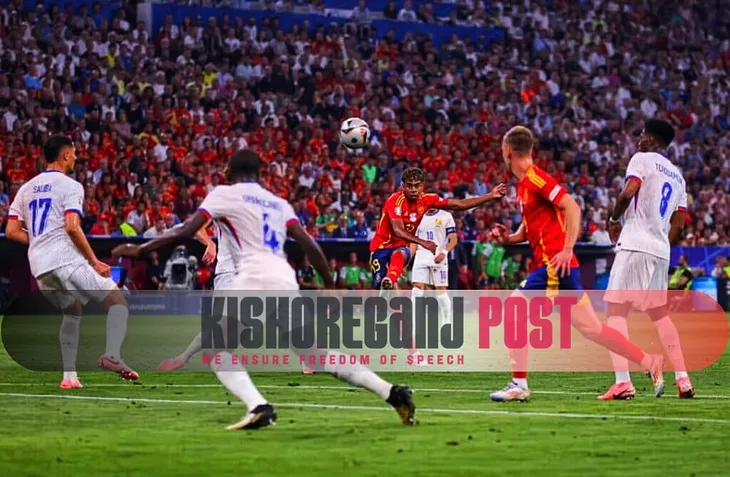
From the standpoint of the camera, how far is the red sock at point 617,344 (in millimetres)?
11883

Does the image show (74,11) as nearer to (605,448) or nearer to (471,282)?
(471,282)

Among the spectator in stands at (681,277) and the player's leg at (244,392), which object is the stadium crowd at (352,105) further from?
the player's leg at (244,392)

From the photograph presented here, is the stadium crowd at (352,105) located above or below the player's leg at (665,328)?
above

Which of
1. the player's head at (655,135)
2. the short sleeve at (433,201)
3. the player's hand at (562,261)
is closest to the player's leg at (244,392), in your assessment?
the player's hand at (562,261)

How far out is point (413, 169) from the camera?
54.6 feet

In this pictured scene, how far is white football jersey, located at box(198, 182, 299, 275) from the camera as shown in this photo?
9586mm

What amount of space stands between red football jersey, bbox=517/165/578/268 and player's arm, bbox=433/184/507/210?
1205 millimetres

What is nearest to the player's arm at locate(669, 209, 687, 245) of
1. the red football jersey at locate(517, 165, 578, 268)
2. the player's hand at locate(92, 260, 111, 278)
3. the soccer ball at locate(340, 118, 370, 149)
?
the red football jersey at locate(517, 165, 578, 268)

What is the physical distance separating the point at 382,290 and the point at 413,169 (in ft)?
5.11

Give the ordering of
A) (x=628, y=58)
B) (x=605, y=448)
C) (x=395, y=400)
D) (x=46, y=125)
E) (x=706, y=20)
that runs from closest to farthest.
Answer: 1. (x=605, y=448)
2. (x=395, y=400)
3. (x=46, y=125)
4. (x=628, y=58)
5. (x=706, y=20)

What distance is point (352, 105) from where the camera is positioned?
36188 millimetres

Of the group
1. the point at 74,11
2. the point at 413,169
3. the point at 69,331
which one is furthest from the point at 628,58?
the point at 69,331

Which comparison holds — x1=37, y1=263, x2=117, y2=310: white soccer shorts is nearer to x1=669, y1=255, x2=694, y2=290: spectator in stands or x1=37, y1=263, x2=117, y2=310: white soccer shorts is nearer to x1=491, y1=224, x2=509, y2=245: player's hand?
x1=491, y1=224, x2=509, y2=245: player's hand

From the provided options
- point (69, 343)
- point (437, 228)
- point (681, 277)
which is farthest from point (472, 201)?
point (681, 277)
